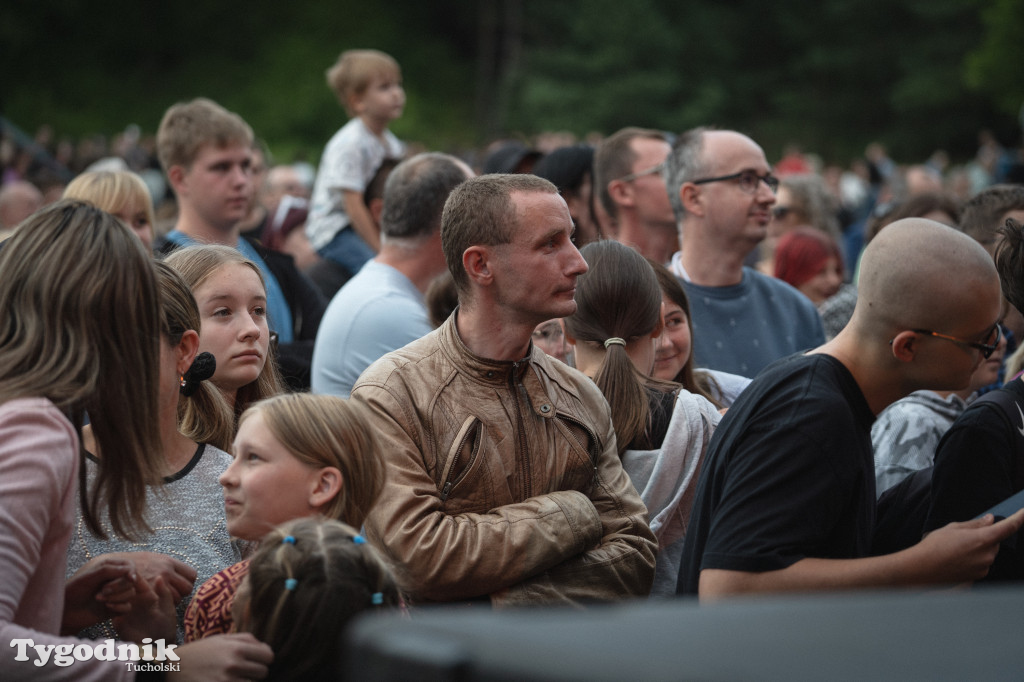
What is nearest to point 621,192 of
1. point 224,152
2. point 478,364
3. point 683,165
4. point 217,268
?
point 683,165

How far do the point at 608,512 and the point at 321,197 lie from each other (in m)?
4.94

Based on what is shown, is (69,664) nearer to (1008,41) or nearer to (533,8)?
(1008,41)

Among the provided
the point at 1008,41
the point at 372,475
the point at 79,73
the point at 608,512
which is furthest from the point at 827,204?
the point at 79,73

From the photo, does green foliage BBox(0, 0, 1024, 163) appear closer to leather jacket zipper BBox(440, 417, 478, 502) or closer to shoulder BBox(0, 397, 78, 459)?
leather jacket zipper BBox(440, 417, 478, 502)

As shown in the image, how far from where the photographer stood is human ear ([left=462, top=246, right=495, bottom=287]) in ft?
9.82

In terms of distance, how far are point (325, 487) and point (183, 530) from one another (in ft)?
1.44

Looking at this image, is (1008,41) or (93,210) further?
(1008,41)

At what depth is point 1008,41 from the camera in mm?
28219

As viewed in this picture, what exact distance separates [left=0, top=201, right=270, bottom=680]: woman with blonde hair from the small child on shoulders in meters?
4.54

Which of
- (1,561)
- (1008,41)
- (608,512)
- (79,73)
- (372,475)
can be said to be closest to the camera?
(1,561)

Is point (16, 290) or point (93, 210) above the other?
point (93, 210)

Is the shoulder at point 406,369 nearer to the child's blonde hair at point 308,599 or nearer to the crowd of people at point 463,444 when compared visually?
the crowd of people at point 463,444

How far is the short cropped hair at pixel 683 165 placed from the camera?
4906mm

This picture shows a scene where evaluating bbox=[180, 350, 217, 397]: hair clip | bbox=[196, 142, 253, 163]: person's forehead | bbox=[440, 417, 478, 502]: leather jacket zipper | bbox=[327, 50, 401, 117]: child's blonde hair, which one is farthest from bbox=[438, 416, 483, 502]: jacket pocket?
bbox=[327, 50, 401, 117]: child's blonde hair
